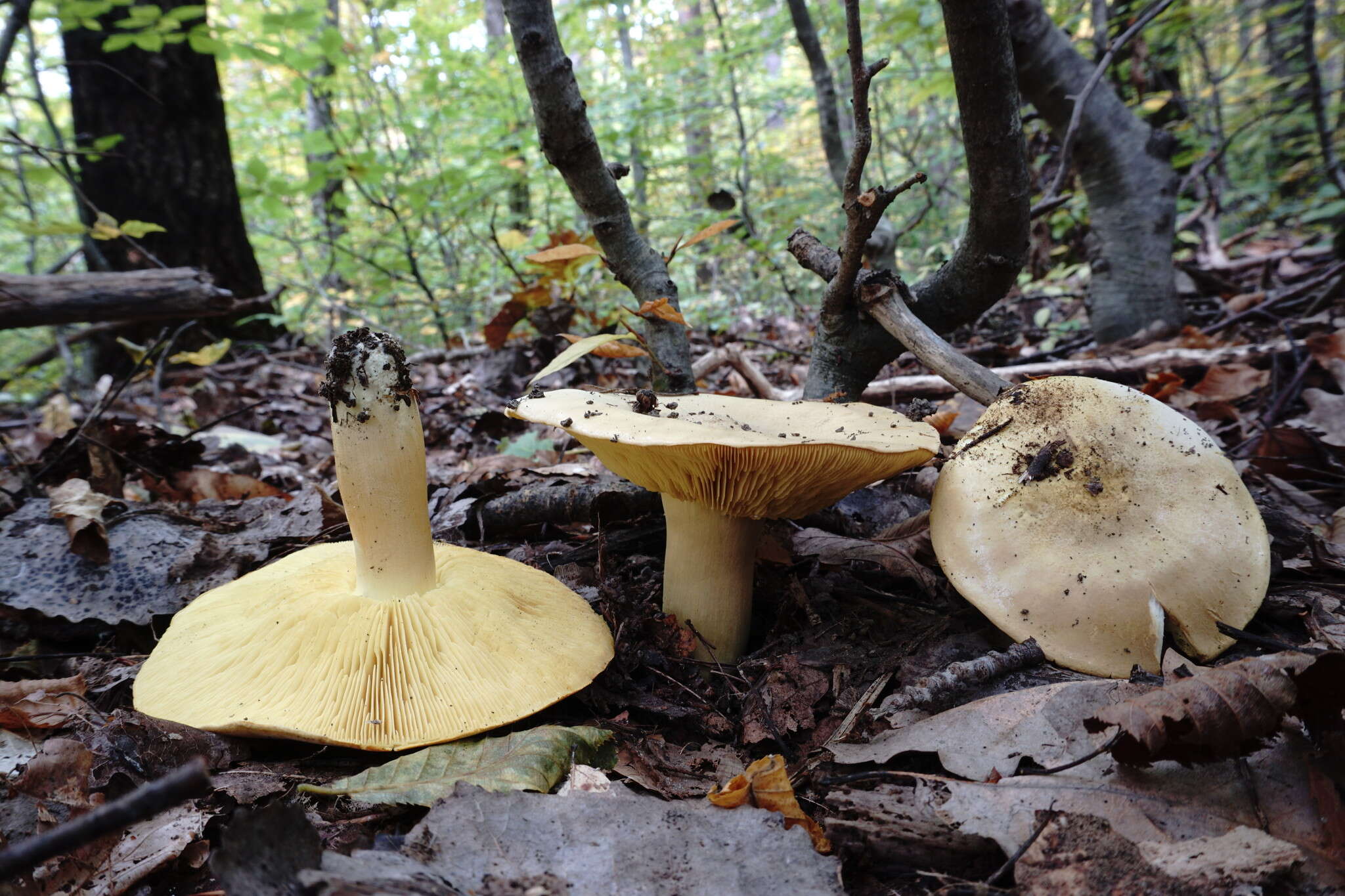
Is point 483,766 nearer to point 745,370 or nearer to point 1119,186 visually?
point 745,370

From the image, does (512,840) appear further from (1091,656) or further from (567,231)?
(567,231)

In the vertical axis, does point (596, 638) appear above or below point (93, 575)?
below

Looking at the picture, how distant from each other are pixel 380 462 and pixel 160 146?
700 centimetres

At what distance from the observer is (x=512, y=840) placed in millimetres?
1191

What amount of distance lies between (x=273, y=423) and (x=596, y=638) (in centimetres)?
388

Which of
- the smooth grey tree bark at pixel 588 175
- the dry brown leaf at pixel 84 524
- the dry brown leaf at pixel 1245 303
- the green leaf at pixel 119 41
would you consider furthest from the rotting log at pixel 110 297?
the dry brown leaf at pixel 1245 303

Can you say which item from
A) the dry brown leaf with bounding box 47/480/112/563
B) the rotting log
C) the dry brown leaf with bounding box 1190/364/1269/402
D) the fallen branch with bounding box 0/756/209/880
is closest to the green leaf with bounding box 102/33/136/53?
the rotting log

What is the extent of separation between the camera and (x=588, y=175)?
9.25 feet

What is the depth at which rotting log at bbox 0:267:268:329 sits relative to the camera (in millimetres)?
3076

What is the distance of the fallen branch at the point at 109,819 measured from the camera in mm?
701

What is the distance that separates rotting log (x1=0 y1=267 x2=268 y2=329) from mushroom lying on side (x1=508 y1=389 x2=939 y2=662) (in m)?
2.37

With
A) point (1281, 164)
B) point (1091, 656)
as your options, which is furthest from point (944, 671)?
point (1281, 164)

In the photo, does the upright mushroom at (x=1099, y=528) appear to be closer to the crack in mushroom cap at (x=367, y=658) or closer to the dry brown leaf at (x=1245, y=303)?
the crack in mushroom cap at (x=367, y=658)

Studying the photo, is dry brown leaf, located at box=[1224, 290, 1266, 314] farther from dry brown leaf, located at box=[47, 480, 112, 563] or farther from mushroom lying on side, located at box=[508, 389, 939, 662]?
dry brown leaf, located at box=[47, 480, 112, 563]
